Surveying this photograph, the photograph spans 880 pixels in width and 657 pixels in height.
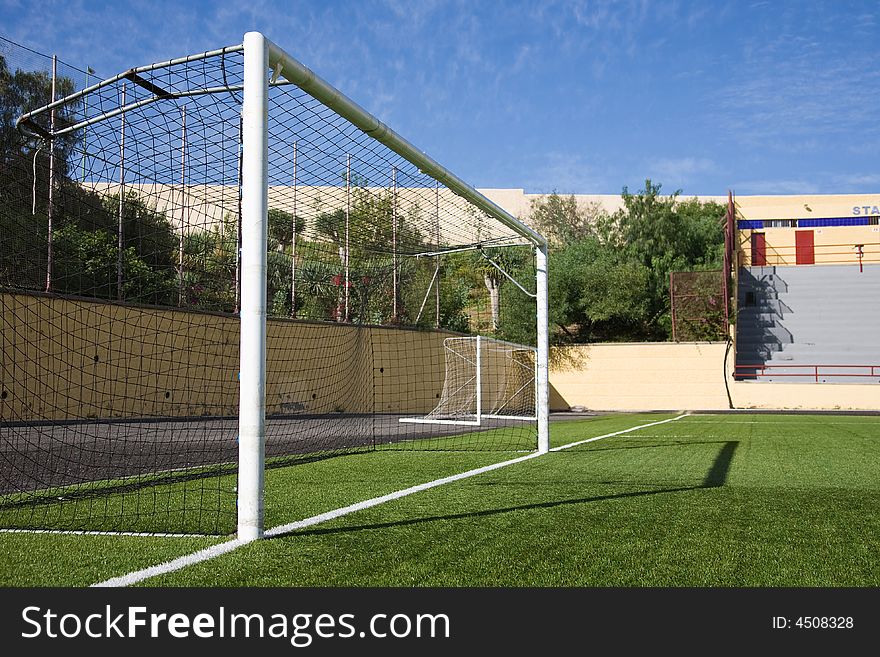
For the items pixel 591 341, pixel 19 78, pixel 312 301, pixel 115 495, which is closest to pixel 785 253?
pixel 591 341

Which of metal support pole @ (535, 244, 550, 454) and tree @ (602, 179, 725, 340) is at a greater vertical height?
tree @ (602, 179, 725, 340)

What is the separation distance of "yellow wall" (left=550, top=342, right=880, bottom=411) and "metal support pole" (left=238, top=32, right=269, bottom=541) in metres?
25.1

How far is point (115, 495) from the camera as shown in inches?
231

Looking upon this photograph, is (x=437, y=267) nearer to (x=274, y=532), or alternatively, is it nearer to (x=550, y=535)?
(x=274, y=532)

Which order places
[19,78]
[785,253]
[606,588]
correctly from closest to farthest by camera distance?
[606,588] → [19,78] → [785,253]

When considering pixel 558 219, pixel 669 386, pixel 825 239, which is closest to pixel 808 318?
pixel 669 386

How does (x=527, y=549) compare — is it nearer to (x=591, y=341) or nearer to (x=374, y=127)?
(x=374, y=127)

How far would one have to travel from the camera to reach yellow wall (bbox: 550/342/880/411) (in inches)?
998

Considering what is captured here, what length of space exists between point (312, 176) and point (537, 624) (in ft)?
17.8

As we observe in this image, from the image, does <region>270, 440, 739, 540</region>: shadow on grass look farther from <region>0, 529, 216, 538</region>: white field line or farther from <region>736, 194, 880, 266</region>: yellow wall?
<region>736, 194, 880, 266</region>: yellow wall

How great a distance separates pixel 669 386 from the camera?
27.7 meters

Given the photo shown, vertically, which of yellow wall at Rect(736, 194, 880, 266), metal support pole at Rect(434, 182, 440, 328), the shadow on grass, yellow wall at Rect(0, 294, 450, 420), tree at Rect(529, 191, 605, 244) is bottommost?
the shadow on grass

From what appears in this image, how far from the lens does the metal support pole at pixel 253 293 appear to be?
409 cm

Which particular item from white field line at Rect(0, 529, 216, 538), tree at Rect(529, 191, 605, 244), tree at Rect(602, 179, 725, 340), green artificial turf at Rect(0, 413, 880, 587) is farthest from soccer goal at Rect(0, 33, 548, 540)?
tree at Rect(529, 191, 605, 244)
